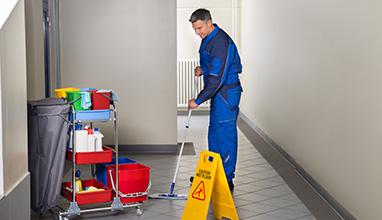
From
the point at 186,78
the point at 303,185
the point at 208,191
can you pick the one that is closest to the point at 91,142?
the point at 208,191

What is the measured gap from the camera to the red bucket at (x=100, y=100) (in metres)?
4.43

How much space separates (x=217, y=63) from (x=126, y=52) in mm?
2257

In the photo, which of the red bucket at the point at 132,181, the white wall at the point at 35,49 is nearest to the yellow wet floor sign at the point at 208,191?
the red bucket at the point at 132,181

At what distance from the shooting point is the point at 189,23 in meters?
11.1

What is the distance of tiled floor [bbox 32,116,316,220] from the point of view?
14.8ft

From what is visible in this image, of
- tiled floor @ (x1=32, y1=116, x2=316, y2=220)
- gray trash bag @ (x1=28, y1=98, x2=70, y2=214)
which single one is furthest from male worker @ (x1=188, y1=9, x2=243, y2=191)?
gray trash bag @ (x1=28, y1=98, x2=70, y2=214)

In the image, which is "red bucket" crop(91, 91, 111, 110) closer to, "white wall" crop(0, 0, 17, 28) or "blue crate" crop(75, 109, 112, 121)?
"blue crate" crop(75, 109, 112, 121)

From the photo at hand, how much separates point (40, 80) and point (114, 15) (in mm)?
1848

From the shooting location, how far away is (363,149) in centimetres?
391

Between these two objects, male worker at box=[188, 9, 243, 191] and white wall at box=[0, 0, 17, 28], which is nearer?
white wall at box=[0, 0, 17, 28]

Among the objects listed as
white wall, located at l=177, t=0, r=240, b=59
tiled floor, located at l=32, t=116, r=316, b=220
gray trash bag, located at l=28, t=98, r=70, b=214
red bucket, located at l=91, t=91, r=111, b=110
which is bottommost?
tiled floor, located at l=32, t=116, r=316, b=220

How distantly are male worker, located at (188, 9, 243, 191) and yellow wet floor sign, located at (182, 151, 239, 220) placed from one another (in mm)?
906

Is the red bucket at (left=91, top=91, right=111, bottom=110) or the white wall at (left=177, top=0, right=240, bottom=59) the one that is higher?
the white wall at (left=177, top=0, right=240, bottom=59)

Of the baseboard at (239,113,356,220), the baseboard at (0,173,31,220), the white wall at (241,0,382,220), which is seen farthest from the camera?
the baseboard at (239,113,356,220)
